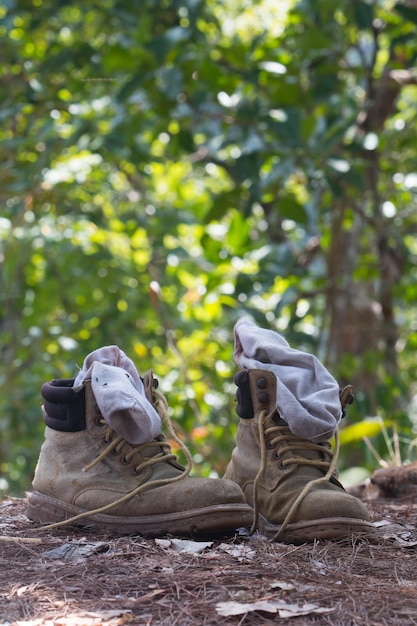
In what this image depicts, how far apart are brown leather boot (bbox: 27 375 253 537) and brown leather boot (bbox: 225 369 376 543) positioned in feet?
0.30

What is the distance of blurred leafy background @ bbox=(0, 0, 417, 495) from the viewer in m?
4.12

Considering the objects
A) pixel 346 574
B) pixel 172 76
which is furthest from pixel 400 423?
pixel 346 574

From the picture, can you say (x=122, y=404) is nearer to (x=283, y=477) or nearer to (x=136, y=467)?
(x=136, y=467)

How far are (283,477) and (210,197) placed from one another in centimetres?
366

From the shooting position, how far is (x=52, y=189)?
5.38 meters

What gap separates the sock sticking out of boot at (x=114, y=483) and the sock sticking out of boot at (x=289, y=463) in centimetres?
9

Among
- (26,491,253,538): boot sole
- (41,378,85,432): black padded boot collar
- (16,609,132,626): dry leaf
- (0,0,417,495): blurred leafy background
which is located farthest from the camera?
(0,0,417,495): blurred leafy background

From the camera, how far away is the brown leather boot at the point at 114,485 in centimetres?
188

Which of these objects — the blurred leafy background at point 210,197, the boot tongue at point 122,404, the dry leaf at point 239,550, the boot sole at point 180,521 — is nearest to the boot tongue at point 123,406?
the boot tongue at point 122,404

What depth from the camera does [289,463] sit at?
1972 millimetres

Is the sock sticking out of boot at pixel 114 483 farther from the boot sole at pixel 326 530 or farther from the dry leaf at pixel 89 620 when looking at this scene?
the dry leaf at pixel 89 620

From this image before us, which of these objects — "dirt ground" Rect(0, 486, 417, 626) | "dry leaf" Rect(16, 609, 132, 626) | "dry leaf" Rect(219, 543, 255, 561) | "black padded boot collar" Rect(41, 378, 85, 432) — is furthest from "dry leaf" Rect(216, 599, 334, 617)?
"black padded boot collar" Rect(41, 378, 85, 432)

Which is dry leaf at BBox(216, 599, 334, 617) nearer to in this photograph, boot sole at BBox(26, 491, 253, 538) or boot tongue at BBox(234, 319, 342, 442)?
boot sole at BBox(26, 491, 253, 538)

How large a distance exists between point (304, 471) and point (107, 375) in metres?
0.52
